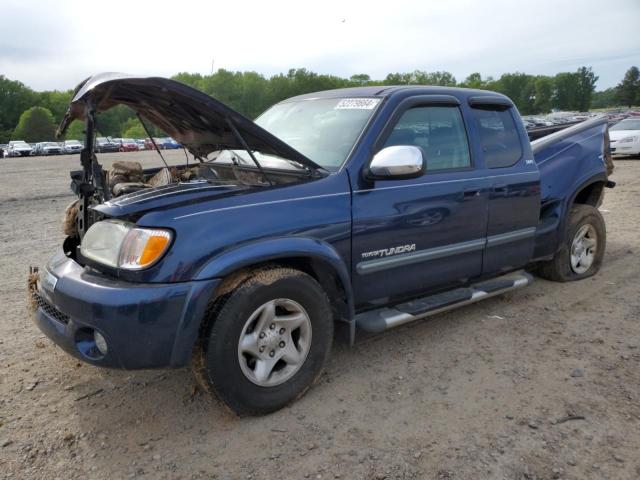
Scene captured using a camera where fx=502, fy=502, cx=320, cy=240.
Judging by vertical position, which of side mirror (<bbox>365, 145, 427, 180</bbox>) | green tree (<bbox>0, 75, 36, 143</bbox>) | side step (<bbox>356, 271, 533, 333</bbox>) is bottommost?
side step (<bbox>356, 271, 533, 333</bbox>)

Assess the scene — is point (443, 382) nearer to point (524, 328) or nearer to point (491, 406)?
point (491, 406)

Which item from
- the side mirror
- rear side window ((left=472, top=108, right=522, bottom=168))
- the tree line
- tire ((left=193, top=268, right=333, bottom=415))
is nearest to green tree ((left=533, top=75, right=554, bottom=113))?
the tree line

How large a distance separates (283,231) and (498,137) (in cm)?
224

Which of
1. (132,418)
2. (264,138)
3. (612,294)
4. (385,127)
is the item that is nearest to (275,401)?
(132,418)

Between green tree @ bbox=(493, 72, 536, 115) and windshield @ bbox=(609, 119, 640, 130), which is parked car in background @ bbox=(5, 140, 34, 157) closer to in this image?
windshield @ bbox=(609, 119, 640, 130)

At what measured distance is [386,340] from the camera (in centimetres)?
376

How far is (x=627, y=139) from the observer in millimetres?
16812

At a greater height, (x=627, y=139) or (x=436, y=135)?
(x=436, y=135)

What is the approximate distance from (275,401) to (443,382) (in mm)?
1082

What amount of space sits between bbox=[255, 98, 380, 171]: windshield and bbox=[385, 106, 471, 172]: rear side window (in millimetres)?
260

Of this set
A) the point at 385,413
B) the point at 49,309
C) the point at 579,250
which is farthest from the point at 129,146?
the point at 385,413

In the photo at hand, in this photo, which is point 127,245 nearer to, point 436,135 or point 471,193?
point 436,135

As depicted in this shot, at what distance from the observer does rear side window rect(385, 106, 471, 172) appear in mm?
3422

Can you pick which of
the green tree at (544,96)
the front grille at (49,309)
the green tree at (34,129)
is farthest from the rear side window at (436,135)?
the green tree at (544,96)
